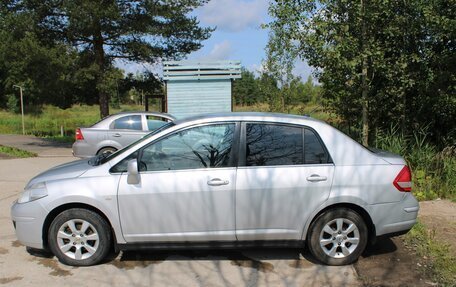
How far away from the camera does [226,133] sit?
464cm

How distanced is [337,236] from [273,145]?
118cm

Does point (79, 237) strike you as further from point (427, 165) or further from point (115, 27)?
point (115, 27)

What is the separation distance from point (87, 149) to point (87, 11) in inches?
294

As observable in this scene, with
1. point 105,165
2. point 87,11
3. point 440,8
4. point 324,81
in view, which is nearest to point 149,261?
point 105,165

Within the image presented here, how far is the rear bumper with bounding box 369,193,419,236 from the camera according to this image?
4.57m

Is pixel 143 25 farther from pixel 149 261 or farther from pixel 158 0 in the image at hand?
pixel 149 261

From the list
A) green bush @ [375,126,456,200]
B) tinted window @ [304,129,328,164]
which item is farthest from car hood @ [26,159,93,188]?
green bush @ [375,126,456,200]

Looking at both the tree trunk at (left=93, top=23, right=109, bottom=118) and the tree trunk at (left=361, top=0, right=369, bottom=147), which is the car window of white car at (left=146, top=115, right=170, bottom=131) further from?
the tree trunk at (left=93, top=23, right=109, bottom=118)

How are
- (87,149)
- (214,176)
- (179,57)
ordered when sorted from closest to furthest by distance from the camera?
(214,176), (87,149), (179,57)

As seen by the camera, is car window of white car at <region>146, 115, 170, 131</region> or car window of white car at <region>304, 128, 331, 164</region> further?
car window of white car at <region>146, 115, 170, 131</region>

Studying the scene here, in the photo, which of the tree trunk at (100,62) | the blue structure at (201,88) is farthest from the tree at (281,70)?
the tree trunk at (100,62)

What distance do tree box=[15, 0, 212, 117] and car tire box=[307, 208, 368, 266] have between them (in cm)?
1441

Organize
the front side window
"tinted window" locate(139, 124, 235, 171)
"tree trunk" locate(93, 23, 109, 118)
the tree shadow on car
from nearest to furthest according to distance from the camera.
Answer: "tinted window" locate(139, 124, 235, 171)
the tree shadow on car
the front side window
"tree trunk" locate(93, 23, 109, 118)

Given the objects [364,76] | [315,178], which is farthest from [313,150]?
[364,76]
